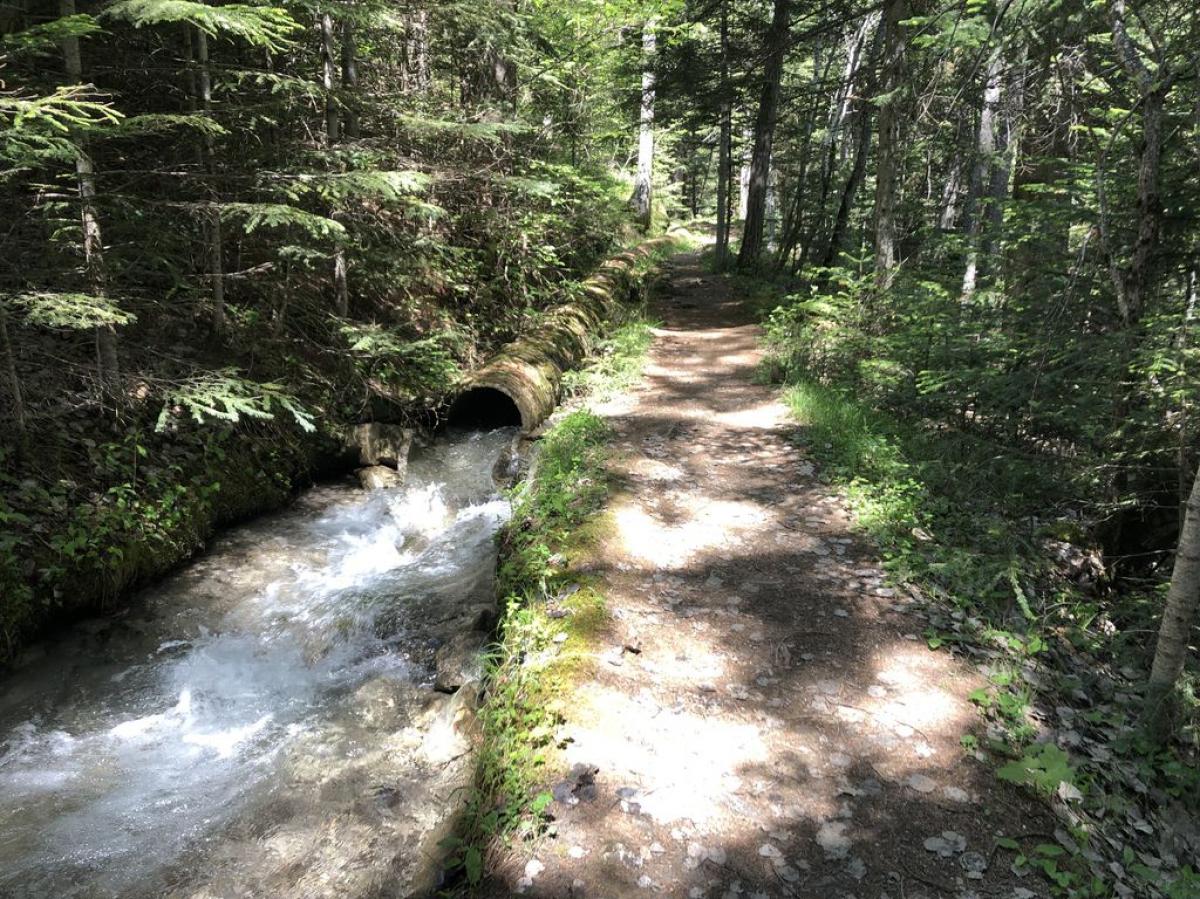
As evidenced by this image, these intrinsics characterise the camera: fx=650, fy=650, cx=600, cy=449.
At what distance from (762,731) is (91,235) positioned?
636 cm

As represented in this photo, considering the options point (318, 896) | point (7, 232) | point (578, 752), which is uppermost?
point (7, 232)

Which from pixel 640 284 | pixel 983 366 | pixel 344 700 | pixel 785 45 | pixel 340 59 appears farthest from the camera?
pixel 640 284

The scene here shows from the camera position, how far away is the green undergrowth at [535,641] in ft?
10.7

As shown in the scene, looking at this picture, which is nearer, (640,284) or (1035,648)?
(1035,648)

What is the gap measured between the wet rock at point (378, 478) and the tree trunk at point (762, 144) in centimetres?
1095

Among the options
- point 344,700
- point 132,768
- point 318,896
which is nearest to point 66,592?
point 132,768

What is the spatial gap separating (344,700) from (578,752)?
2.30 meters

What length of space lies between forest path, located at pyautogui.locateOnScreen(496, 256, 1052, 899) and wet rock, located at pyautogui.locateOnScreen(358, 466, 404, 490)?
3405mm

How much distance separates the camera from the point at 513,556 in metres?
5.53

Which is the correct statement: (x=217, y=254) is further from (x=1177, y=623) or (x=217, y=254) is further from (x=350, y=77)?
(x=1177, y=623)

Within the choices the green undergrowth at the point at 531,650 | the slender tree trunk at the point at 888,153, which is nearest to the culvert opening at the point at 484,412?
the green undergrowth at the point at 531,650

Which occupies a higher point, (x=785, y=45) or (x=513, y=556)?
(x=785, y=45)

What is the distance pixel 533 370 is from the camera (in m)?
9.41

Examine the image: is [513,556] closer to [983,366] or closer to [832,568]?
[832,568]
